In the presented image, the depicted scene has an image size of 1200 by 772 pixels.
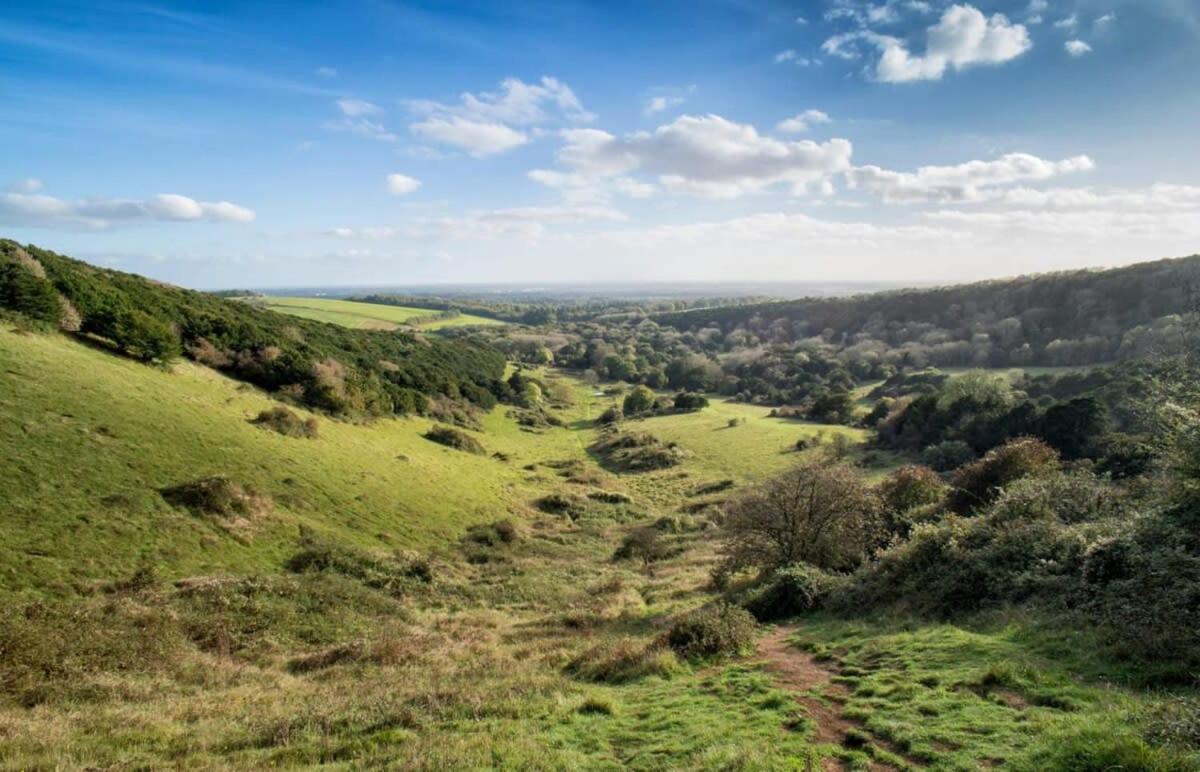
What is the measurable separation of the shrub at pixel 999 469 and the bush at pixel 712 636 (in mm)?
17226

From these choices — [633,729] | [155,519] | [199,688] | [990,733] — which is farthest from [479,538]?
[990,733]

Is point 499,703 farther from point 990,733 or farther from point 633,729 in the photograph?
point 990,733

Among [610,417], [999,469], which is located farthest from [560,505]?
[610,417]

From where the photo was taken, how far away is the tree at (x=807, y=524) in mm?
23688

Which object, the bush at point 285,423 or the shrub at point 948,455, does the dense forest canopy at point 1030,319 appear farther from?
the bush at point 285,423

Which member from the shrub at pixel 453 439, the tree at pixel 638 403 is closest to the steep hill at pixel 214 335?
the shrub at pixel 453 439

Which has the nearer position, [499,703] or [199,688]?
[499,703]

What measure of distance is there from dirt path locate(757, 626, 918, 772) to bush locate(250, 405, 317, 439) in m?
31.1

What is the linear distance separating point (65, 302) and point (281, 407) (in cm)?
1374

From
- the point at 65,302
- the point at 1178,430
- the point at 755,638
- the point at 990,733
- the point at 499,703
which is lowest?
the point at 755,638

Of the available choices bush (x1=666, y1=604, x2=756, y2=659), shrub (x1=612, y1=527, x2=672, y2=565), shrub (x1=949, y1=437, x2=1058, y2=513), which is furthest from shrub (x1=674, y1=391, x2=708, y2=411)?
bush (x1=666, y1=604, x2=756, y2=659)

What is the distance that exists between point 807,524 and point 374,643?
57.6 feet

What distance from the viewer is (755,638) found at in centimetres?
1662

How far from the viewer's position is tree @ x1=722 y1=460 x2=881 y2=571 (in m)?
23.7
